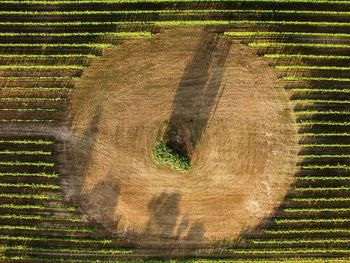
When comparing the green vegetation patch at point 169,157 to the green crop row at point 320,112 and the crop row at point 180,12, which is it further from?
the crop row at point 180,12

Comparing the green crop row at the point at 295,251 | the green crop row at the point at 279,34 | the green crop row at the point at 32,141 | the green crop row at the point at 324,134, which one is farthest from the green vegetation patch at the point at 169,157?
the green crop row at the point at 279,34

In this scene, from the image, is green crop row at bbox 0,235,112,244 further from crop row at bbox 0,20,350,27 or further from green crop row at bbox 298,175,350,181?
crop row at bbox 0,20,350,27

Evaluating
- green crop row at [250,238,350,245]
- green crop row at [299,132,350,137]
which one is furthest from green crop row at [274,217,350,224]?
green crop row at [299,132,350,137]

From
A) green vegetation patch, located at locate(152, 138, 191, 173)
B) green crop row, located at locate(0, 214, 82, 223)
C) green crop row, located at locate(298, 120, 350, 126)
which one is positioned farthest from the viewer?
green crop row, located at locate(0, 214, 82, 223)

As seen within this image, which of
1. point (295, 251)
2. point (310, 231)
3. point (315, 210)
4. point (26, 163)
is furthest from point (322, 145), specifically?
point (26, 163)

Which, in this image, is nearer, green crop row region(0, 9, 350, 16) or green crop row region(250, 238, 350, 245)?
green crop row region(0, 9, 350, 16)

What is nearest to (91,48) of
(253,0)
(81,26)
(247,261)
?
(81,26)

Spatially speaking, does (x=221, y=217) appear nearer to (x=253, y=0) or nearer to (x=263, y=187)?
(x=263, y=187)

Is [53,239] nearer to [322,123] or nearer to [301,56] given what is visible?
[322,123]
